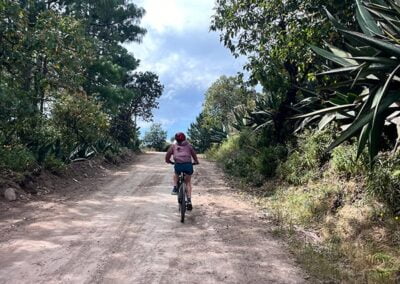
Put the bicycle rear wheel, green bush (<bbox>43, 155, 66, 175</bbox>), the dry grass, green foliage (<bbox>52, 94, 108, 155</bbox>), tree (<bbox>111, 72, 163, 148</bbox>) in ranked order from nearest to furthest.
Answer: the dry grass < the bicycle rear wheel < green bush (<bbox>43, 155, 66, 175</bbox>) < green foliage (<bbox>52, 94, 108, 155</bbox>) < tree (<bbox>111, 72, 163, 148</bbox>)

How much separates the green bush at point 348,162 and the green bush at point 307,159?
2.86 feet

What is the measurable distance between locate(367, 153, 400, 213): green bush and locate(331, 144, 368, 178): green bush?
48cm

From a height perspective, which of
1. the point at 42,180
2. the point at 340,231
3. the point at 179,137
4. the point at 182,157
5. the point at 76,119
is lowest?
the point at 340,231

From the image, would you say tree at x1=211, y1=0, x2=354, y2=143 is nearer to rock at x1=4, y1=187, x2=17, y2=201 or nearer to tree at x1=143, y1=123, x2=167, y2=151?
rock at x1=4, y1=187, x2=17, y2=201

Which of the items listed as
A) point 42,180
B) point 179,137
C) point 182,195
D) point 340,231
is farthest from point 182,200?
point 42,180

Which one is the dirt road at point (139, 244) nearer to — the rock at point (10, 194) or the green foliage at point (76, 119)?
the rock at point (10, 194)

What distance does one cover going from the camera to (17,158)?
11.4m

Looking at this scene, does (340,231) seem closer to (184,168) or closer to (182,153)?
(184,168)

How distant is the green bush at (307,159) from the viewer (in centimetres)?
986

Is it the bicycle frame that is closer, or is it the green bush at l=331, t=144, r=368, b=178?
the green bush at l=331, t=144, r=368, b=178

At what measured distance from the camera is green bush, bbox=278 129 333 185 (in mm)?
9858

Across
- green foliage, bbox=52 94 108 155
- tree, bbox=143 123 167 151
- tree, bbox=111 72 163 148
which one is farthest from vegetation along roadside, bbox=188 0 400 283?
tree, bbox=143 123 167 151

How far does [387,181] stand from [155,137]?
40.3 m

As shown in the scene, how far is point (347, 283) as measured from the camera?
5.03m
